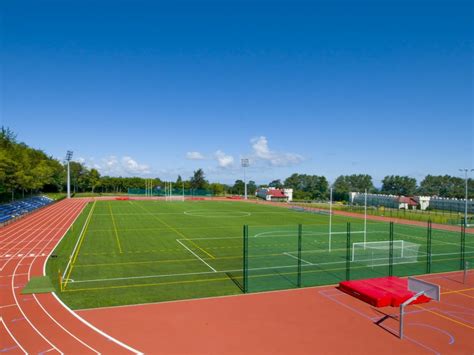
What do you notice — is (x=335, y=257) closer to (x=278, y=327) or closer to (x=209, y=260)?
(x=209, y=260)

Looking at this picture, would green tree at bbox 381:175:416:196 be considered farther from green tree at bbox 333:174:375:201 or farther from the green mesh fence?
the green mesh fence

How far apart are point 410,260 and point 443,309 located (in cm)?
920

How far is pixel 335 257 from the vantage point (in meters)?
23.9

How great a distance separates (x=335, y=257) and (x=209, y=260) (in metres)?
8.58

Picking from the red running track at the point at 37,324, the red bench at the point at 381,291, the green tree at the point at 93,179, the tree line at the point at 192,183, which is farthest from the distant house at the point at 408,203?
the green tree at the point at 93,179

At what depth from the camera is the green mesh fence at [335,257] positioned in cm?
1817

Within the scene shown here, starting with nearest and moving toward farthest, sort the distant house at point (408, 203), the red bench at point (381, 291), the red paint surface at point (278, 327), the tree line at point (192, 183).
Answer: the red paint surface at point (278, 327) → the red bench at point (381, 291) → the tree line at point (192, 183) → the distant house at point (408, 203)

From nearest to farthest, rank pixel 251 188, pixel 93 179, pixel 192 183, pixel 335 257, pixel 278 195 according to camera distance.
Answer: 1. pixel 335 257
2. pixel 278 195
3. pixel 93 179
4. pixel 192 183
5. pixel 251 188

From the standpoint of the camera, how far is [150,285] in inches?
671

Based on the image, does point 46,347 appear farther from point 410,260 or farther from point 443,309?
point 410,260

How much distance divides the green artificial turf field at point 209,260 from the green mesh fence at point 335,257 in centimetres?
6

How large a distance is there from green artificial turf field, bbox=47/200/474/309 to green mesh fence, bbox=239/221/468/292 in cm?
6

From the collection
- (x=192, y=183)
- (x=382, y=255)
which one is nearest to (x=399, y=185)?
(x=192, y=183)

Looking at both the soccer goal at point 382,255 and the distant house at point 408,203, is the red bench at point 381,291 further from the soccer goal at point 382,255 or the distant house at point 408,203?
the distant house at point 408,203
